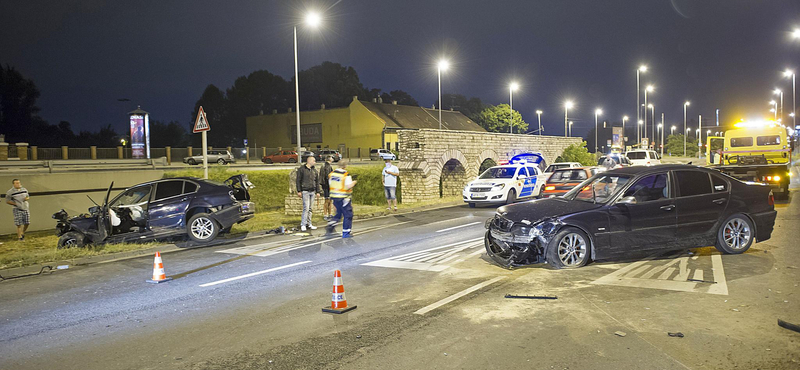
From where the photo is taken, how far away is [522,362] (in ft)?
15.6

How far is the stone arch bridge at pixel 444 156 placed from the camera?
2430 cm

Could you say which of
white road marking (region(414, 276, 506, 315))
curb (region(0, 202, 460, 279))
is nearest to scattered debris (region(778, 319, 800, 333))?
white road marking (region(414, 276, 506, 315))

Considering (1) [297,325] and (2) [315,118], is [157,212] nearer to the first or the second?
(1) [297,325]

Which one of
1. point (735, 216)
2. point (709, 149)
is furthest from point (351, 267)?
point (709, 149)

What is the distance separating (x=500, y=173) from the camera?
68.0 feet

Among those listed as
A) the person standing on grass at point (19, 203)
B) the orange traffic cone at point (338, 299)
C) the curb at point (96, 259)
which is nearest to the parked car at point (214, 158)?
the person standing on grass at point (19, 203)

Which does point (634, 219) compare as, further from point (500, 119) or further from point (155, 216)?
point (500, 119)

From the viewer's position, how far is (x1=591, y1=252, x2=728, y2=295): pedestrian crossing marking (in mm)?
7180

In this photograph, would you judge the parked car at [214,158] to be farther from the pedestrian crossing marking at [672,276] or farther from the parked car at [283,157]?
the pedestrian crossing marking at [672,276]

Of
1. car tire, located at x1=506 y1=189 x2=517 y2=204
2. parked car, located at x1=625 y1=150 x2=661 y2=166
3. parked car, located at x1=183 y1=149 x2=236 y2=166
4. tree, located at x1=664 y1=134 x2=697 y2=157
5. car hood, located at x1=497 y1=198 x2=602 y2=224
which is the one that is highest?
tree, located at x1=664 y1=134 x2=697 y2=157

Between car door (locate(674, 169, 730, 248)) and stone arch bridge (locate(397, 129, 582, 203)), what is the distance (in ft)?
50.8

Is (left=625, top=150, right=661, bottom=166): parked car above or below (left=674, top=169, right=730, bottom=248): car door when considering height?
above

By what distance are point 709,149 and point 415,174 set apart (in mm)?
21607

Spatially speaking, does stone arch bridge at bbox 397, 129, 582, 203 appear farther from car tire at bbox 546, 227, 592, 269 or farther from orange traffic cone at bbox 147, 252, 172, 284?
orange traffic cone at bbox 147, 252, 172, 284
